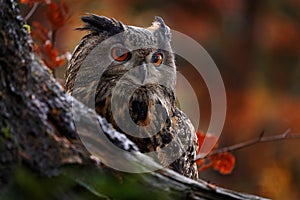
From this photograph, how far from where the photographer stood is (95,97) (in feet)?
9.82

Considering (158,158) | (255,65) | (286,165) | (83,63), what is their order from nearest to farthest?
(158,158) → (83,63) → (286,165) → (255,65)

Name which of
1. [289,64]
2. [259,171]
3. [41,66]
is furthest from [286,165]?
[41,66]

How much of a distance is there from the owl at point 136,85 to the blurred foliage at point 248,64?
18.9ft

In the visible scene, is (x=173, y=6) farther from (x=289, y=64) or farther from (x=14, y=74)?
(x=14, y=74)

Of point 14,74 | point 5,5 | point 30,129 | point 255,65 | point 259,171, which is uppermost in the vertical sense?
point 255,65

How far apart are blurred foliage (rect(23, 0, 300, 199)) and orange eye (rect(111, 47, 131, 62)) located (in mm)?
5829

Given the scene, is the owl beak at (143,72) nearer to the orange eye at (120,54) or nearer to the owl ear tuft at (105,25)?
the orange eye at (120,54)

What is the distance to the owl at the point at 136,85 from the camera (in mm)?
2871

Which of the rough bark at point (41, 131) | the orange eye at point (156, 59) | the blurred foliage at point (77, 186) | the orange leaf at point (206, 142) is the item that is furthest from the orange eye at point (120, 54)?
the blurred foliage at point (77, 186)

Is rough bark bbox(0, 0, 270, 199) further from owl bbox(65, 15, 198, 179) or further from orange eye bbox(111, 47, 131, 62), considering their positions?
orange eye bbox(111, 47, 131, 62)

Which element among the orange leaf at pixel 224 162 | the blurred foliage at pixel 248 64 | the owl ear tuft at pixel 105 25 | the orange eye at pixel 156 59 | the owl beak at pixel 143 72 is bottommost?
the orange leaf at pixel 224 162

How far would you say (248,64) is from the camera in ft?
35.8

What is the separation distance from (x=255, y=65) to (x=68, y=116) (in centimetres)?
928

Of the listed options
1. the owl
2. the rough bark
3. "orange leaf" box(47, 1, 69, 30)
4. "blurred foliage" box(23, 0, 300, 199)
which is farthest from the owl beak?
"blurred foliage" box(23, 0, 300, 199)
